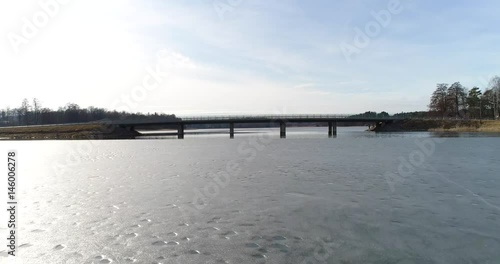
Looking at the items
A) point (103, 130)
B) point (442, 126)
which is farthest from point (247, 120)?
point (442, 126)

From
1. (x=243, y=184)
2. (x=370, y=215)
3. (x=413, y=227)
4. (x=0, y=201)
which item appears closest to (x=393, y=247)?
(x=413, y=227)

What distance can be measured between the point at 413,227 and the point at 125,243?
11562mm

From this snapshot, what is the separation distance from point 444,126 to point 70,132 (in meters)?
141

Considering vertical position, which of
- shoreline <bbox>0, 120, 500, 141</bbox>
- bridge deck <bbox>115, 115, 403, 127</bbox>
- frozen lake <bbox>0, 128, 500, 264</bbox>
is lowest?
frozen lake <bbox>0, 128, 500, 264</bbox>

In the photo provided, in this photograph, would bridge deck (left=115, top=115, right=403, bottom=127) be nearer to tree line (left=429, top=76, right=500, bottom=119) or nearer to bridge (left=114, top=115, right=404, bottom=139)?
bridge (left=114, top=115, right=404, bottom=139)

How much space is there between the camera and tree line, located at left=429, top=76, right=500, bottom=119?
13600 centimetres

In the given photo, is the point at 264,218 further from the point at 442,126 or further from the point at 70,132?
the point at 442,126

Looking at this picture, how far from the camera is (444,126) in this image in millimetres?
123312

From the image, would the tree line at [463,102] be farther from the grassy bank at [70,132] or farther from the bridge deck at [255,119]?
the grassy bank at [70,132]

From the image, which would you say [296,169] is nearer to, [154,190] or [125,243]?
[154,190]

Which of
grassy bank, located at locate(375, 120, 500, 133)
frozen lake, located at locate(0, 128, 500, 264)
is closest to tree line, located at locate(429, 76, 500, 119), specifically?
grassy bank, located at locate(375, 120, 500, 133)

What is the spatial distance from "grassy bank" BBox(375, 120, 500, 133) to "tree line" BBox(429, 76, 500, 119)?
71.3 ft

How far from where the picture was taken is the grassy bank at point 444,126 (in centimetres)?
11050

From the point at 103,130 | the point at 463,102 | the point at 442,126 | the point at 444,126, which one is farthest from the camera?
the point at 463,102
